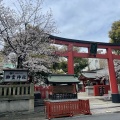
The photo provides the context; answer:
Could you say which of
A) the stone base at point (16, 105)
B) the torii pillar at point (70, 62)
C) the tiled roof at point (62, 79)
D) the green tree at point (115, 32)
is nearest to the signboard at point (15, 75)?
the stone base at point (16, 105)

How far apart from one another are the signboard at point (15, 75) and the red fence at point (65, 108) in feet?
9.02

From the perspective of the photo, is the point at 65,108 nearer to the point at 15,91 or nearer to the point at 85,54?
the point at 15,91

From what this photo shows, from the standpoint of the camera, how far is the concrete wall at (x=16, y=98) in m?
11.9

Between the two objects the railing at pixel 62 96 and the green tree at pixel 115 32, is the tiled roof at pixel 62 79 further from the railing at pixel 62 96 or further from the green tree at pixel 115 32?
the green tree at pixel 115 32

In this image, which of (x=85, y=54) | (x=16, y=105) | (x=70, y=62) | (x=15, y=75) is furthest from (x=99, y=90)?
(x=16, y=105)

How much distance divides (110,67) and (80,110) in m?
8.73

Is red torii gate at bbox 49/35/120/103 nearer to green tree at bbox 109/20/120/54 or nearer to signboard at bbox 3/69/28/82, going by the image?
signboard at bbox 3/69/28/82

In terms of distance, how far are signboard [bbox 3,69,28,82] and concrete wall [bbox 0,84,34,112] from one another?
0.72 metres

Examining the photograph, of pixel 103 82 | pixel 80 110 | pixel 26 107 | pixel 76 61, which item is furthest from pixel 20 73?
pixel 76 61

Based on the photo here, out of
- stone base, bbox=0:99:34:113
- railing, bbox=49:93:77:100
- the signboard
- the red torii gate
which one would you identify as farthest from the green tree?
stone base, bbox=0:99:34:113

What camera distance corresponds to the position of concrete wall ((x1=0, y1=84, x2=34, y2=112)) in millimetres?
11883

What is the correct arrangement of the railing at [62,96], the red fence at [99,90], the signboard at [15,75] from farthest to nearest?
1. the red fence at [99,90]
2. the railing at [62,96]
3. the signboard at [15,75]

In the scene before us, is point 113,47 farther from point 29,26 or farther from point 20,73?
point 20,73

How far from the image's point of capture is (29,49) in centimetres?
1443
